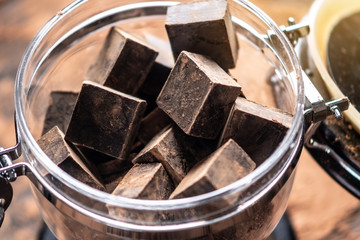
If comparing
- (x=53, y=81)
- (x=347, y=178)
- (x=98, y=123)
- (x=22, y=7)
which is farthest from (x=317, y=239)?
(x=22, y=7)

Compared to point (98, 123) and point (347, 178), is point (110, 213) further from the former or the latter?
point (347, 178)

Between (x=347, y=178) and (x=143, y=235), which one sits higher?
(x=143, y=235)

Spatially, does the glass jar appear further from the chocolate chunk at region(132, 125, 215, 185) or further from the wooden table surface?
the wooden table surface

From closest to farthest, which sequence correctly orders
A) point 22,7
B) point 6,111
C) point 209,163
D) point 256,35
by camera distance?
point 209,163, point 256,35, point 6,111, point 22,7

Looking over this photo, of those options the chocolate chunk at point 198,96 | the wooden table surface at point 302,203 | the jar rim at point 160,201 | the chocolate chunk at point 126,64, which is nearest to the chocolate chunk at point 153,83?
the chocolate chunk at point 126,64

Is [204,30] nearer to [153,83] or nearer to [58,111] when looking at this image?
[153,83]
